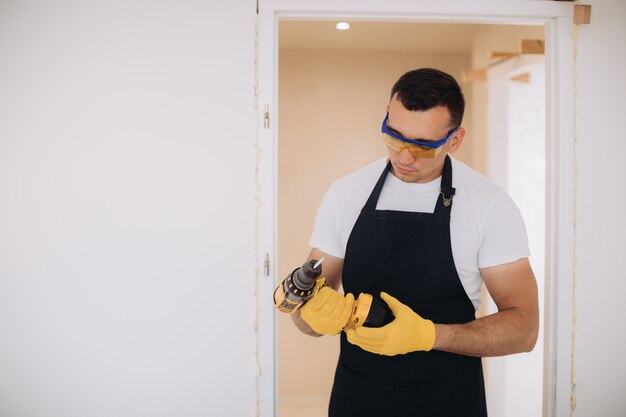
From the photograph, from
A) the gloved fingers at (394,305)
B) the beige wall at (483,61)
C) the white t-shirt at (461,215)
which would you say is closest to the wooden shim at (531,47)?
the beige wall at (483,61)

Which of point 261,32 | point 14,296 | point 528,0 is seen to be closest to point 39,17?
point 261,32

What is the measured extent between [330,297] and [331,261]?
410 millimetres

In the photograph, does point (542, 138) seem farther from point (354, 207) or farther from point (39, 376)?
point (39, 376)

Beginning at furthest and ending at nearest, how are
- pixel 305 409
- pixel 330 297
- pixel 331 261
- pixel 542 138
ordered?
pixel 305 409
pixel 542 138
pixel 331 261
pixel 330 297

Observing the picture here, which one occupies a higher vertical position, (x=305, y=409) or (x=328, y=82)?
(x=328, y=82)

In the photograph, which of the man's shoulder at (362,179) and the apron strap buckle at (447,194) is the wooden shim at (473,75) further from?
the apron strap buckle at (447,194)

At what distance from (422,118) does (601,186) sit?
82 cm

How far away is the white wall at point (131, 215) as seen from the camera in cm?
187

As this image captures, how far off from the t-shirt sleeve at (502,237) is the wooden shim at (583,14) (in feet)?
2.53

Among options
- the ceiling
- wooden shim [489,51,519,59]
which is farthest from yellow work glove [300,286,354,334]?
the ceiling

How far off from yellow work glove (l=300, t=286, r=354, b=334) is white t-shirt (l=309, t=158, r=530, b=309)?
0.40 metres

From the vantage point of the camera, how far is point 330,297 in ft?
4.61

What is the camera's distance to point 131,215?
1886 mm

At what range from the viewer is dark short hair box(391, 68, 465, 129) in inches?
62.8
